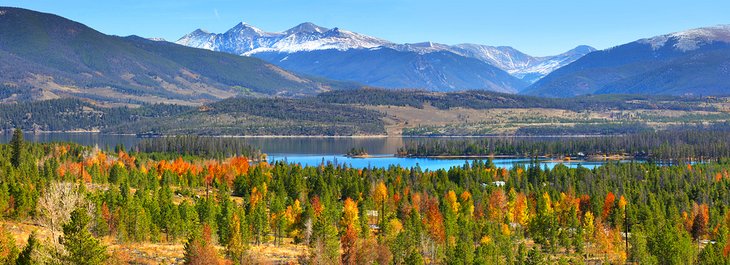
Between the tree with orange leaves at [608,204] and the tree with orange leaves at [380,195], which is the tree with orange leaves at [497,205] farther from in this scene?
the tree with orange leaves at [380,195]

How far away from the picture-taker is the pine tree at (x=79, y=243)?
66.1 metres

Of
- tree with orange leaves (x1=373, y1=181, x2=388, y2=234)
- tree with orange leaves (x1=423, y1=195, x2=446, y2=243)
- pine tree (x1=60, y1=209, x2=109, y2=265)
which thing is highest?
pine tree (x1=60, y1=209, x2=109, y2=265)

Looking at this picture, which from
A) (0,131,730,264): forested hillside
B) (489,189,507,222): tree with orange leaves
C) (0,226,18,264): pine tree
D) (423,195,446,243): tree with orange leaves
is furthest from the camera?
(489,189,507,222): tree with orange leaves

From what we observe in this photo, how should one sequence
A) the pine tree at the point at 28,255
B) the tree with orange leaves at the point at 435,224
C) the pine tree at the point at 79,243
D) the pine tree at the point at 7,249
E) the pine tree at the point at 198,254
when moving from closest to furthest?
the pine tree at the point at 79,243
the pine tree at the point at 28,255
the pine tree at the point at 7,249
the pine tree at the point at 198,254
the tree with orange leaves at the point at 435,224

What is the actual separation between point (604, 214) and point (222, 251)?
80.9m

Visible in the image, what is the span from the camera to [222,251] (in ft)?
378

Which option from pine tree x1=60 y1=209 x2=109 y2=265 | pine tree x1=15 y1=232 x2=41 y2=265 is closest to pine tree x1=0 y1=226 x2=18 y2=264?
pine tree x1=15 y1=232 x2=41 y2=265

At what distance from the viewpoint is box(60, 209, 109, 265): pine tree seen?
6612 cm

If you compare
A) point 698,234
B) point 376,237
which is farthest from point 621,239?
point 376,237

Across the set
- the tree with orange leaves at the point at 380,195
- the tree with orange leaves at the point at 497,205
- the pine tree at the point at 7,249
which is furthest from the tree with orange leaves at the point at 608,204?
the pine tree at the point at 7,249

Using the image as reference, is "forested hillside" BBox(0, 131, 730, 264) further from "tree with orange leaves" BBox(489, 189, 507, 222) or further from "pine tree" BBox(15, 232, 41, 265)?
"tree with orange leaves" BBox(489, 189, 507, 222)

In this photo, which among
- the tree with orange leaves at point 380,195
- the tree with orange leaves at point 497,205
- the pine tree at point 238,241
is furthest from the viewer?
the tree with orange leaves at point 380,195

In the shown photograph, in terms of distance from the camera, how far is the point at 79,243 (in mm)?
66312

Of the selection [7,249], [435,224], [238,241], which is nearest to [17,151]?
[435,224]
